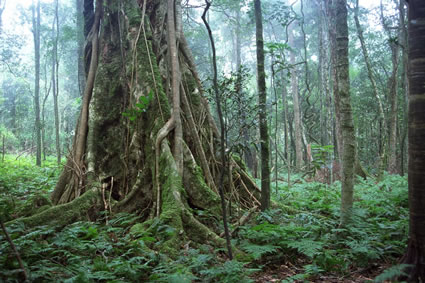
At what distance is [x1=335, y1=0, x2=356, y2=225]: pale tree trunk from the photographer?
4195 mm

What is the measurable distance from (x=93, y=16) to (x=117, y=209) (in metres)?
4.41

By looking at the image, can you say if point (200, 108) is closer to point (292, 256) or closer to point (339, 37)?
point (339, 37)

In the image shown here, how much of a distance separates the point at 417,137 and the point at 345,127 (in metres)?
1.64

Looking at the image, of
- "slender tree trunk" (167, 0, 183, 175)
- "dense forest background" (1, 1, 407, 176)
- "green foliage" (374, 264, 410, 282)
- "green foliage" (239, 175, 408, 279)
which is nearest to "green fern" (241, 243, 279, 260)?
A: "green foliage" (239, 175, 408, 279)

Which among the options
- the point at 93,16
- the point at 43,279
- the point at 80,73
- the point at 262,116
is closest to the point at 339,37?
the point at 262,116

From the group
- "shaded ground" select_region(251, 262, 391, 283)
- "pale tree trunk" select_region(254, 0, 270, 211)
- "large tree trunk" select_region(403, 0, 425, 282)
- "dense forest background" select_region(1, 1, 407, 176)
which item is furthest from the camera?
"dense forest background" select_region(1, 1, 407, 176)

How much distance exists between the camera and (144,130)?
5605mm

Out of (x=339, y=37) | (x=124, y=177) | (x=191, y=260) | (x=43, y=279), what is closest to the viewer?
(x=43, y=279)

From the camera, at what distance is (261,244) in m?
3.73

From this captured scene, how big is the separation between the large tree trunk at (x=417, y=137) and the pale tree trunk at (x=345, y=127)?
155cm

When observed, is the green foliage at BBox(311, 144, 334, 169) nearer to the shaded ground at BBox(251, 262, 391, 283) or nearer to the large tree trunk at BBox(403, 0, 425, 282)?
the shaded ground at BBox(251, 262, 391, 283)

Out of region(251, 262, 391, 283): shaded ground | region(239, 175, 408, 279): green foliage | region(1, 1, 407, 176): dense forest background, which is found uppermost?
region(1, 1, 407, 176): dense forest background

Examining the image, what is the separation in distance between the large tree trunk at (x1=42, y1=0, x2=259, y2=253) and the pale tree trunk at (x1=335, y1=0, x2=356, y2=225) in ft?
5.27

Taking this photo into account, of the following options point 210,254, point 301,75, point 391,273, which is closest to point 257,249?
point 210,254
